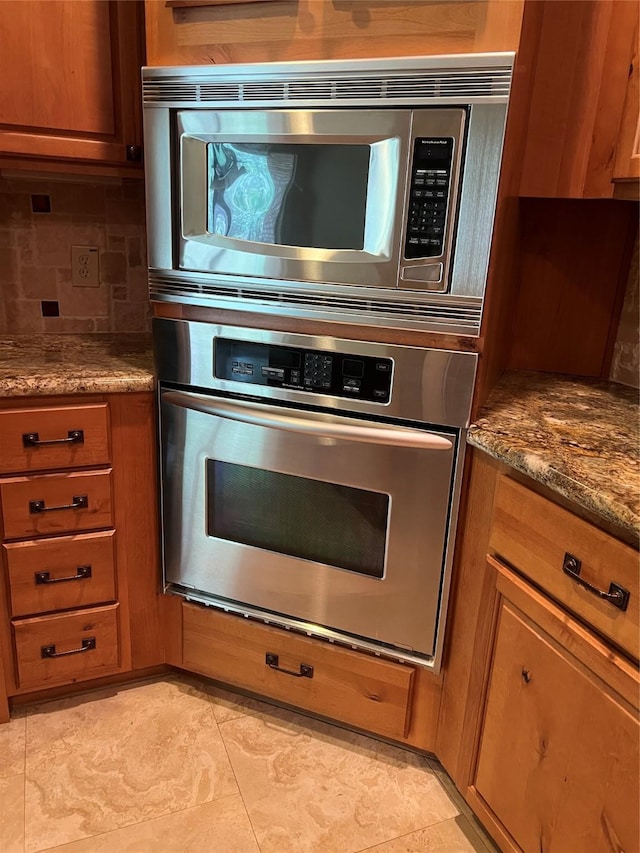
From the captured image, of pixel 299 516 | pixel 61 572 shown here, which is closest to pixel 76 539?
pixel 61 572

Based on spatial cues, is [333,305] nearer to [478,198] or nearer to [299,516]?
[478,198]

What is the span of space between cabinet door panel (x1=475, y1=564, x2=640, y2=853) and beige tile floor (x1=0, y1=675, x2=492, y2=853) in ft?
0.83

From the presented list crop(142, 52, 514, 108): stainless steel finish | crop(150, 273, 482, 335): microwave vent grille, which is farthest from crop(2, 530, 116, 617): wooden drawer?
crop(142, 52, 514, 108): stainless steel finish

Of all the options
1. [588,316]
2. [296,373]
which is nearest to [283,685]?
[296,373]

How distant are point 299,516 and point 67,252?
1081 millimetres

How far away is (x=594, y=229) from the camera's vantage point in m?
1.60

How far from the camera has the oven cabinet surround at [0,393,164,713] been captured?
4.90ft

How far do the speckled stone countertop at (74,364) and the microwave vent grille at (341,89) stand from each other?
1.99ft

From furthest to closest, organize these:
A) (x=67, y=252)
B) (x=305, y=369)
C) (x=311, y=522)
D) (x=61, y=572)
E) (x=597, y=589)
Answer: (x=67, y=252)
(x=61, y=572)
(x=311, y=522)
(x=305, y=369)
(x=597, y=589)

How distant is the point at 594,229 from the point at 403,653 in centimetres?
113

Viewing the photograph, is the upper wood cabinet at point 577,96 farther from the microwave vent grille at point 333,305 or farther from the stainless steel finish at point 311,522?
the stainless steel finish at point 311,522

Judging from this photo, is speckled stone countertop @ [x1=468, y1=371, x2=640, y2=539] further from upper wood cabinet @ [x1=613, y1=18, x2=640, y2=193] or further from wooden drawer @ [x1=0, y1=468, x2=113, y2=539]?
wooden drawer @ [x1=0, y1=468, x2=113, y2=539]

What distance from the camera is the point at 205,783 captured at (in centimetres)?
153

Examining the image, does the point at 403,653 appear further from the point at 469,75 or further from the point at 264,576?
the point at 469,75
